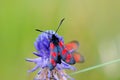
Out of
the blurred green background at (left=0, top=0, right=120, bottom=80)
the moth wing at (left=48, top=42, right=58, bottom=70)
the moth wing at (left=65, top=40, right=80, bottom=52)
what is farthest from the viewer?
the blurred green background at (left=0, top=0, right=120, bottom=80)

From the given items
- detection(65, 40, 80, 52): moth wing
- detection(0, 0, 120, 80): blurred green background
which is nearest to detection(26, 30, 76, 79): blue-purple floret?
detection(65, 40, 80, 52): moth wing

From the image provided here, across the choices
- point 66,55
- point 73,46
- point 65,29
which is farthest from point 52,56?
point 65,29

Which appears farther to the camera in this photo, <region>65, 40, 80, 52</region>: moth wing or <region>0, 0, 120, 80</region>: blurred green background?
<region>0, 0, 120, 80</region>: blurred green background

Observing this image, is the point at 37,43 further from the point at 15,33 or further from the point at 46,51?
the point at 15,33

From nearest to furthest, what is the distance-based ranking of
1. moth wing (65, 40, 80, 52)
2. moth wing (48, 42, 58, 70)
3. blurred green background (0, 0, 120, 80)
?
1. moth wing (48, 42, 58, 70)
2. moth wing (65, 40, 80, 52)
3. blurred green background (0, 0, 120, 80)

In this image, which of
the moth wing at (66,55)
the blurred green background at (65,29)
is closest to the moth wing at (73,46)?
the moth wing at (66,55)

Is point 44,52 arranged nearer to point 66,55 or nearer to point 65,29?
point 66,55

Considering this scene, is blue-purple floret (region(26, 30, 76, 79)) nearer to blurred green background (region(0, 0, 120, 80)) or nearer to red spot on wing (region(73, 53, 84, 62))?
red spot on wing (region(73, 53, 84, 62))

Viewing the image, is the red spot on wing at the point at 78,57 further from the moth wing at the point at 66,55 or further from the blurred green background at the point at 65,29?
the blurred green background at the point at 65,29

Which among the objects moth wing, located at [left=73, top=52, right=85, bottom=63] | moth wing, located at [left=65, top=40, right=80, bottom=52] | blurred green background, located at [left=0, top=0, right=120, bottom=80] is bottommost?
moth wing, located at [left=73, top=52, right=85, bottom=63]
